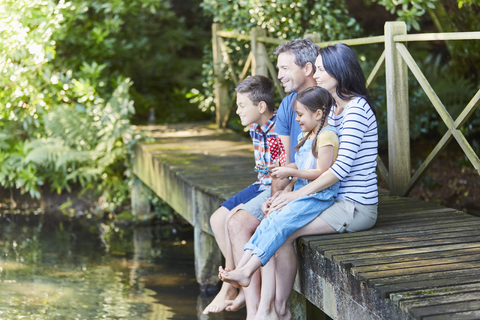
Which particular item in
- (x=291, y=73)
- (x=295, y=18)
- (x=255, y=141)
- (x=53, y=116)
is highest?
(x=295, y=18)

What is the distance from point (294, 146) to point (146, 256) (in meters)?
2.95

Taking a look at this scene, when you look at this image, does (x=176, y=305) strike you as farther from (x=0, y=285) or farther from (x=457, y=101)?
(x=457, y=101)

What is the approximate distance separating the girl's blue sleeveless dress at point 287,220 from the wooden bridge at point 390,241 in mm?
114

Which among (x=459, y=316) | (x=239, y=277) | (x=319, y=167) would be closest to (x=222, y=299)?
(x=239, y=277)

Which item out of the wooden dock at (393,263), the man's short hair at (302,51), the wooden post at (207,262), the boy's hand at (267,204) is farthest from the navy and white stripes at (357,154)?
the wooden post at (207,262)

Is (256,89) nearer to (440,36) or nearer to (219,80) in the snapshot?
(440,36)

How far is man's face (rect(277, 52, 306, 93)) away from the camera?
3.39 metres

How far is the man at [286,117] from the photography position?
3.28 metres

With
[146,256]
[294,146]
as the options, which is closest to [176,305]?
[146,256]

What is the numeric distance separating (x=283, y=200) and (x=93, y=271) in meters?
2.86

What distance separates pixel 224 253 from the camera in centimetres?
359

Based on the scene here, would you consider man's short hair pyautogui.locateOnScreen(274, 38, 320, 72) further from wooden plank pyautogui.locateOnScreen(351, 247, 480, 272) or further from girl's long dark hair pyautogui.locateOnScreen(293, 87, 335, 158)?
wooden plank pyautogui.locateOnScreen(351, 247, 480, 272)

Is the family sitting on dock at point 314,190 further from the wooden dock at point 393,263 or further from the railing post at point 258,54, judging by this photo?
the railing post at point 258,54

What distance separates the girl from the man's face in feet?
1.23
